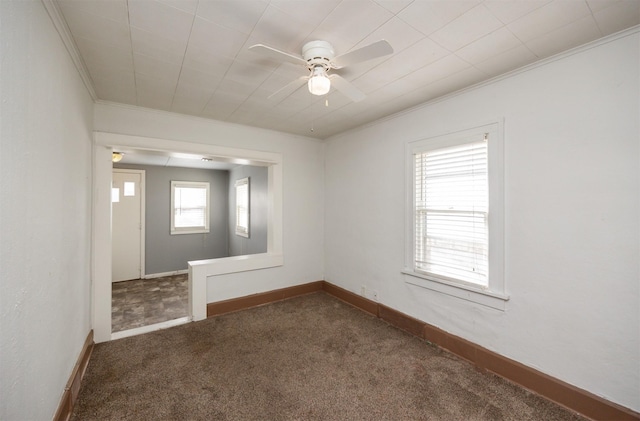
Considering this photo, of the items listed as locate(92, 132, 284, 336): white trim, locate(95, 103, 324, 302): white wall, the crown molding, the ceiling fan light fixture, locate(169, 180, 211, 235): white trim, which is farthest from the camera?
locate(169, 180, 211, 235): white trim

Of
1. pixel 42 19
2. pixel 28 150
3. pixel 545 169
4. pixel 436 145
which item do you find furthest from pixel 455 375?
pixel 42 19

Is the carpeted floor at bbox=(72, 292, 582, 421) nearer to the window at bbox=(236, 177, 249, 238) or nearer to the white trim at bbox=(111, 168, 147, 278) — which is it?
the window at bbox=(236, 177, 249, 238)

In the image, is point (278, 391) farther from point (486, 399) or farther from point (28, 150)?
point (28, 150)

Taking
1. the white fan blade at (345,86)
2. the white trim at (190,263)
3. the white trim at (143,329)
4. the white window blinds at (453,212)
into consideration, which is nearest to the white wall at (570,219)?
the white window blinds at (453,212)

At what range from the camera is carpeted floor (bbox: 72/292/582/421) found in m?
1.80

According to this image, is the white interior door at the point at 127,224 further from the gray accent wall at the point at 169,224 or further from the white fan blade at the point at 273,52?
the white fan blade at the point at 273,52

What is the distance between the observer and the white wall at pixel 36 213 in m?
1.03

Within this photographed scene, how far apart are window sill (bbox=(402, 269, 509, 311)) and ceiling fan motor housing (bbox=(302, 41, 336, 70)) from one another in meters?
2.25

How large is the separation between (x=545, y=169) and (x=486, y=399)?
176 cm

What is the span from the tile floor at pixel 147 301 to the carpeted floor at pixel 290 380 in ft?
2.62

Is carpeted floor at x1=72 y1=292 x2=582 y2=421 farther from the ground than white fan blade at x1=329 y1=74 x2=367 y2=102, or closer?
closer

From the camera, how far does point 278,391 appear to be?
2.00 metres

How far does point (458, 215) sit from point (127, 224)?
19.8 feet

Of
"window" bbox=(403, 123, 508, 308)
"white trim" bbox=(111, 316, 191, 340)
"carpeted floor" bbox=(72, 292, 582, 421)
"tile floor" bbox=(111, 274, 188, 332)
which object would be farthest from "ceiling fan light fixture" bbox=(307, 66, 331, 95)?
Answer: "tile floor" bbox=(111, 274, 188, 332)
